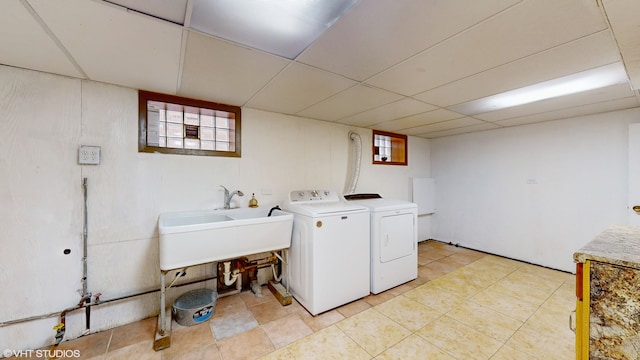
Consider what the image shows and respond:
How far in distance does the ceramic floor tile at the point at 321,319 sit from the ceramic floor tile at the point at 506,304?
5.25ft

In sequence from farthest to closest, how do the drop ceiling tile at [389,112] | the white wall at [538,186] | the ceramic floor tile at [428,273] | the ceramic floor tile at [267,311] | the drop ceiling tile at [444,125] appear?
the drop ceiling tile at [444,125] < the ceramic floor tile at [428,273] < the white wall at [538,186] < the drop ceiling tile at [389,112] < the ceramic floor tile at [267,311]

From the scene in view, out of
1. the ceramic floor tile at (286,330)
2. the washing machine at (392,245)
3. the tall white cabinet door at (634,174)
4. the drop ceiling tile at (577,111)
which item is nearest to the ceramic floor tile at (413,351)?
the ceramic floor tile at (286,330)

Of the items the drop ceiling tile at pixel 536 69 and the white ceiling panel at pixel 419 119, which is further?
the white ceiling panel at pixel 419 119

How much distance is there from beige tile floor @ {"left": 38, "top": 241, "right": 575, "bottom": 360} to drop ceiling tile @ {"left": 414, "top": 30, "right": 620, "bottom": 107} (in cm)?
222

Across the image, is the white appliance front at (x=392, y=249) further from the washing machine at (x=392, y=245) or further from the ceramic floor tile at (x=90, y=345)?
the ceramic floor tile at (x=90, y=345)

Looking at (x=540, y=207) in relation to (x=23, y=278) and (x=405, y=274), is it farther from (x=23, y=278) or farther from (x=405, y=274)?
(x=23, y=278)

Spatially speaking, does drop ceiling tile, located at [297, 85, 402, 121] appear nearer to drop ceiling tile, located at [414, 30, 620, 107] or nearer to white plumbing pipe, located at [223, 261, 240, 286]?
drop ceiling tile, located at [414, 30, 620, 107]

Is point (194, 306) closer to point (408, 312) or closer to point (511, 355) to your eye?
point (408, 312)

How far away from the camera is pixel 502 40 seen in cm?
144

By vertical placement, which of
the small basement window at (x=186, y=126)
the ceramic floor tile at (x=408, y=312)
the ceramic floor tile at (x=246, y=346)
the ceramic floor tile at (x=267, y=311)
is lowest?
the ceramic floor tile at (x=408, y=312)

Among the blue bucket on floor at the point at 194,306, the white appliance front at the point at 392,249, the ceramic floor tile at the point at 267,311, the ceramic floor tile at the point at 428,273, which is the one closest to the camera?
the blue bucket on floor at the point at 194,306

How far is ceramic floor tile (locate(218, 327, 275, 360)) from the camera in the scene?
1.82 metres

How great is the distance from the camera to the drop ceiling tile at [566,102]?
2.27 metres

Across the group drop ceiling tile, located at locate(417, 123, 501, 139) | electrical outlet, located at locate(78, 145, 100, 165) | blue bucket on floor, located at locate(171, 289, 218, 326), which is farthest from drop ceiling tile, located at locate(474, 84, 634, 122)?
electrical outlet, located at locate(78, 145, 100, 165)
